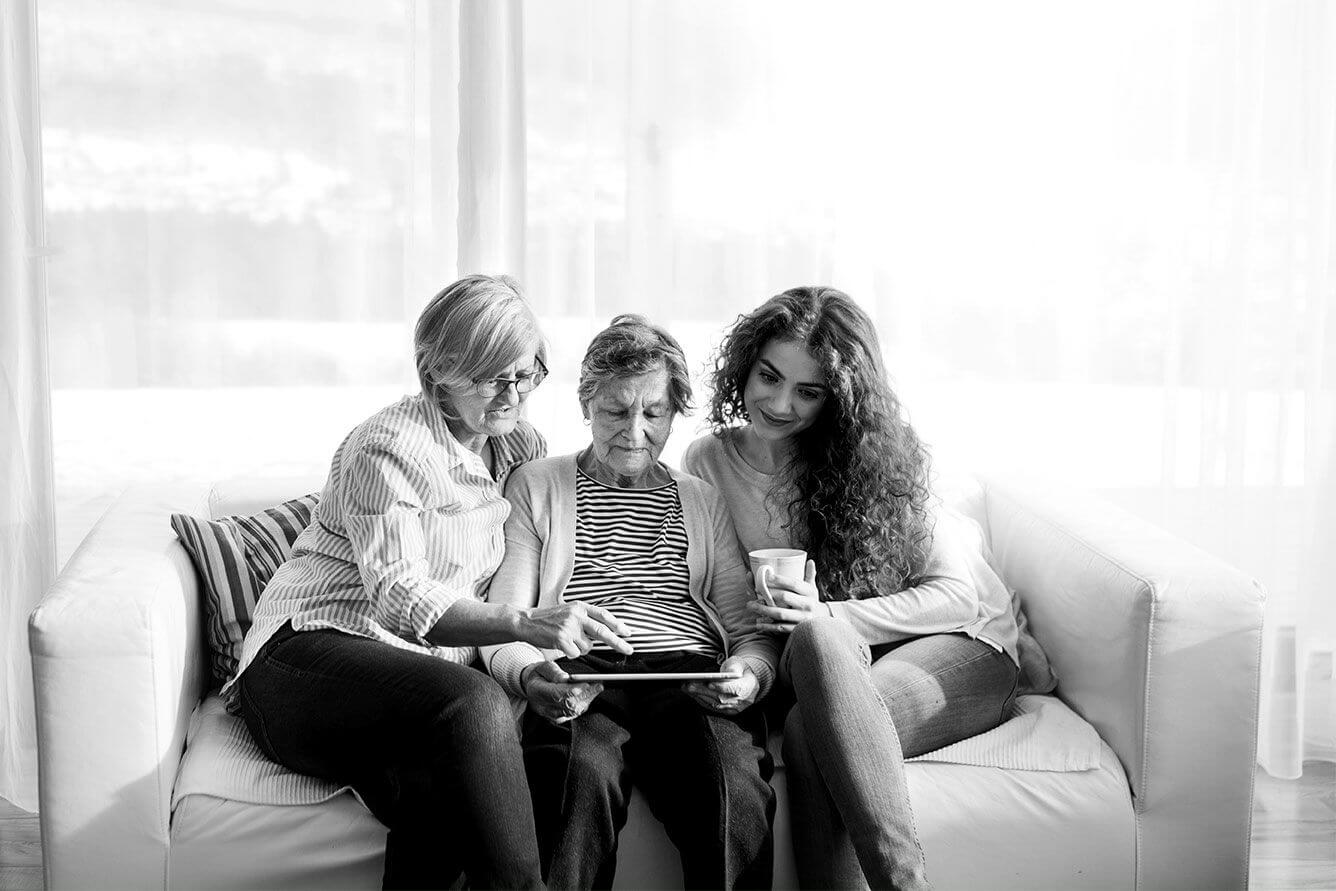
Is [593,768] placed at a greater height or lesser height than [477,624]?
lesser

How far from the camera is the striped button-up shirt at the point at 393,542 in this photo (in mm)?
1924

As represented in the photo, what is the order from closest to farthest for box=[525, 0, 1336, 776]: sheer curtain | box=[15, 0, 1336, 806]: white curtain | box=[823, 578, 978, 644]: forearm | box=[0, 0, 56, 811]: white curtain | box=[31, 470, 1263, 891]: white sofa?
box=[31, 470, 1263, 891]: white sofa, box=[823, 578, 978, 644]: forearm, box=[0, 0, 56, 811]: white curtain, box=[15, 0, 1336, 806]: white curtain, box=[525, 0, 1336, 776]: sheer curtain

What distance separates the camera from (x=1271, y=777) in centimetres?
297

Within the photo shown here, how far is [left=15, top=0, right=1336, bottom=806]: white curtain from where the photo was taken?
2.79m

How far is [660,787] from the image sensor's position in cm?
188

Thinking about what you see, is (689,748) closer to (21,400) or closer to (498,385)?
(498,385)

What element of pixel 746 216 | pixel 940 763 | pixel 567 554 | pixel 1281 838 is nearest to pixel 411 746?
pixel 567 554

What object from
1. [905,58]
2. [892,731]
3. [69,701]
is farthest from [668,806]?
[905,58]

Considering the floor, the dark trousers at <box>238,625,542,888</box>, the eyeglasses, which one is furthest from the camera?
the floor

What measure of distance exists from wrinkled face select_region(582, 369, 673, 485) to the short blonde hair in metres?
0.16

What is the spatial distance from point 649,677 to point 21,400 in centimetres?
167

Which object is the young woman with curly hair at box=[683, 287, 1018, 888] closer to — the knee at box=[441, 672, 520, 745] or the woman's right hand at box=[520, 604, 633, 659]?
the woman's right hand at box=[520, 604, 633, 659]

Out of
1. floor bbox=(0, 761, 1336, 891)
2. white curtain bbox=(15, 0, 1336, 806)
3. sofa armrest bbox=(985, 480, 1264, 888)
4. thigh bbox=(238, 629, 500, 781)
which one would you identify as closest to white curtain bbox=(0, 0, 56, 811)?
white curtain bbox=(15, 0, 1336, 806)

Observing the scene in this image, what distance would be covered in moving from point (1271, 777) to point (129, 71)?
294 cm
